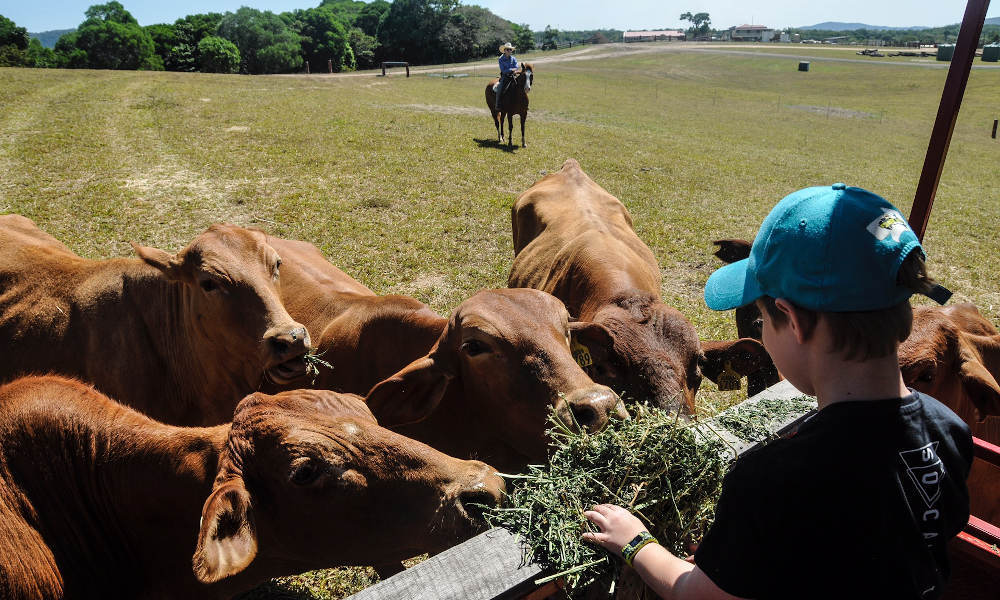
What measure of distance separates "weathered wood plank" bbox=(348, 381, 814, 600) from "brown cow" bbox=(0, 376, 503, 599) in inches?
19.2

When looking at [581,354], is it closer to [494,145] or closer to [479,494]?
[479,494]

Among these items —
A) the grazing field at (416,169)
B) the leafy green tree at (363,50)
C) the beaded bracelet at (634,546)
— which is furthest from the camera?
the leafy green tree at (363,50)

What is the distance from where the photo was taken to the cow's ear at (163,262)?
4754 millimetres

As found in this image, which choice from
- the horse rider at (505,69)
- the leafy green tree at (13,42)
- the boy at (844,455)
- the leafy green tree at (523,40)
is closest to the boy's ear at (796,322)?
the boy at (844,455)

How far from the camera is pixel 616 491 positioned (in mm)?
2311

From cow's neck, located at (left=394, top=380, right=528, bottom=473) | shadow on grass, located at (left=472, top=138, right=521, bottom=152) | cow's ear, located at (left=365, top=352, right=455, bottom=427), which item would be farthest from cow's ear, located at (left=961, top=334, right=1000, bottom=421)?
shadow on grass, located at (left=472, top=138, right=521, bottom=152)

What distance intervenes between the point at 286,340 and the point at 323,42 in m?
80.8

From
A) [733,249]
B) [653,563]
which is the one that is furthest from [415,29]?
[653,563]

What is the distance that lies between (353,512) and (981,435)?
4.52m

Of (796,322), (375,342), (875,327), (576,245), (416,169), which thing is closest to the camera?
(875,327)

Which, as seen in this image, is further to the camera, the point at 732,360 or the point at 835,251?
the point at 732,360

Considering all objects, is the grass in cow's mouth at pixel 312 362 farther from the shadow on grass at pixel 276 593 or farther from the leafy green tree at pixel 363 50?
the leafy green tree at pixel 363 50

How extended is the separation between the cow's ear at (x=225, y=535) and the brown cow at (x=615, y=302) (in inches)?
90.2

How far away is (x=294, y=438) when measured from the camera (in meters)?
2.53
